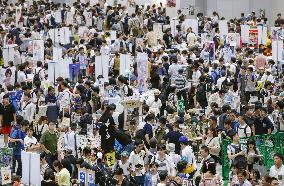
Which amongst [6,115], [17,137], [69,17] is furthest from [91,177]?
[69,17]

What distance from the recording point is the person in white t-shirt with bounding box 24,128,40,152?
666 inches

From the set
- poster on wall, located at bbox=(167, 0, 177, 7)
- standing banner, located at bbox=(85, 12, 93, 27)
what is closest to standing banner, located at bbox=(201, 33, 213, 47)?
standing banner, located at bbox=(85, 12, 93, 27)

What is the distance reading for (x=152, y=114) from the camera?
18594mm

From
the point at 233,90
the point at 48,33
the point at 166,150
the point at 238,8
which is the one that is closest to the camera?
the point at 166,150

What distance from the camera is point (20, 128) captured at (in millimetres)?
17938

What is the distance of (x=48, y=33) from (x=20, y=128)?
15.4 meters

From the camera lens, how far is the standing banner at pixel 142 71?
2422 centimetres

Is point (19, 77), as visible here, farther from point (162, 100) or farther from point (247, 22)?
point (247, 22)

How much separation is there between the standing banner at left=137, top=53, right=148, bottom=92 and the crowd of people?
0.27 metres

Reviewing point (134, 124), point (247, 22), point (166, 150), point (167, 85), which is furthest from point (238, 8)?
point (166, 150)

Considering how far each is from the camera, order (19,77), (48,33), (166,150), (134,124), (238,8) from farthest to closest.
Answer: (238,8) < (48,33) < (19,77) < (134,124) < (166,150)

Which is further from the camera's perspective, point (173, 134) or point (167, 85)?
point (167, 85)

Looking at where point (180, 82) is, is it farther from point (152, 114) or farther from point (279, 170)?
point (279, 170)

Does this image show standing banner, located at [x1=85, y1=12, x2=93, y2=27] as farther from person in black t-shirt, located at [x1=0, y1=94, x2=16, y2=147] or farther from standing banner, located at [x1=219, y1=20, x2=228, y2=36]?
person in black t-shirt, located at [x1=0, y1=94, x2=16, y2=147]
